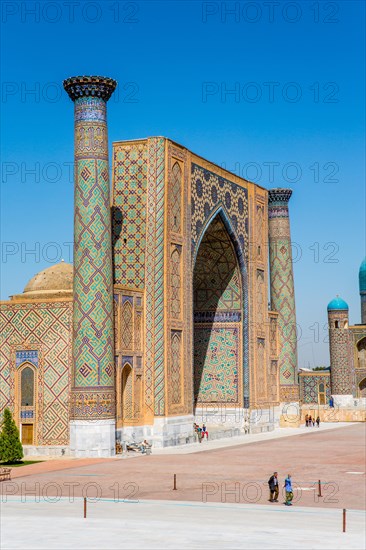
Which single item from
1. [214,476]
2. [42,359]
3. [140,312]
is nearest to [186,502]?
[214,476]

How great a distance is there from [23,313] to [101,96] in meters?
6.51

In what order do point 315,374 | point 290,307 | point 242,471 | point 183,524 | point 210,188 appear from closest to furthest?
1. point 183,524
2. point 242,471
3. point 210,188
4. point 290,307
5. point 315,374

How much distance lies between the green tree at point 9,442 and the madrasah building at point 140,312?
5.03 ft

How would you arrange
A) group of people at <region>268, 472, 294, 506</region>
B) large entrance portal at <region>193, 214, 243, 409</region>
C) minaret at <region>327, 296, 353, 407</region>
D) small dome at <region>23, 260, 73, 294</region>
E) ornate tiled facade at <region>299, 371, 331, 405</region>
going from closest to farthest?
group of people at <region>268, 472, 294, 506</region>
small dome at <region>23, 260, 73, 294</region>
large entrance portal at <region>193, 214, 243, 409</region>
minaret at <region>327, 296, 353, 407</region>
ornate tiled facade at <region>299, 371, 331, 405</region>

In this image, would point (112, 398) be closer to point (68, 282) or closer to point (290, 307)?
point (68, 282)

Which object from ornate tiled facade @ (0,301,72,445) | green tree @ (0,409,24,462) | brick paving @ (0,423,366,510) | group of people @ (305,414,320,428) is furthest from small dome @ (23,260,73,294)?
group of people @ (305,414,320,428)

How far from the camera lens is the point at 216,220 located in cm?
3291

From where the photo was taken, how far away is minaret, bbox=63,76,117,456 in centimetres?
2361

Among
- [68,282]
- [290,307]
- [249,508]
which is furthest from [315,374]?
[249,508]

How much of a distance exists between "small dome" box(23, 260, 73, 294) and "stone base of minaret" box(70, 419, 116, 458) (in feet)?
18.4

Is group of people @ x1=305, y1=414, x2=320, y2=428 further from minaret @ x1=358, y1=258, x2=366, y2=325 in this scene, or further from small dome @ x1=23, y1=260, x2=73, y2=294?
minaret @ x1=358, y1=258, x2=366, y2=325

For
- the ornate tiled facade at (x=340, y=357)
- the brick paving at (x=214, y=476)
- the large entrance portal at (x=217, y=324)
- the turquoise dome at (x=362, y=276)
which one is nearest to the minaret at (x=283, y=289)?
the large entrance portal at (x=217, y=324)

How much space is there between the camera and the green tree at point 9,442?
22.5 m

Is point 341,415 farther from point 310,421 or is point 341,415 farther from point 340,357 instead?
point 340,357
